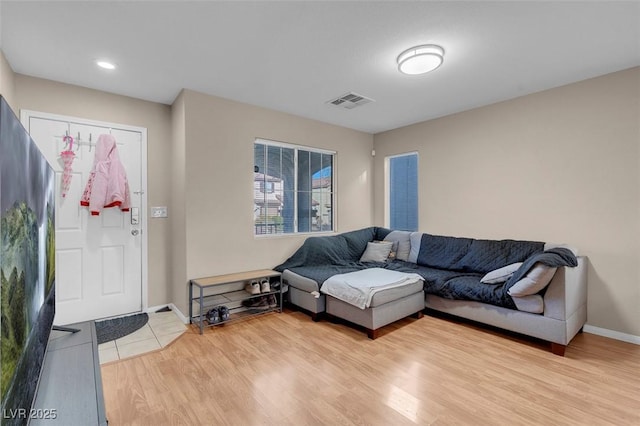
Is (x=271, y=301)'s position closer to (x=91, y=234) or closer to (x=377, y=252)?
(x=377, y=252)

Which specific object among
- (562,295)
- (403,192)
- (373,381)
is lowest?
(373,381)

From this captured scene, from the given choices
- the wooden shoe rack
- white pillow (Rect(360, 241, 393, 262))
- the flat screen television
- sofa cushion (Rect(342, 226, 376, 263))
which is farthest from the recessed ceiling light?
white pillow (Rect(360, 241, 393, 262))

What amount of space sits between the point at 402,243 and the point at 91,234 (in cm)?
380

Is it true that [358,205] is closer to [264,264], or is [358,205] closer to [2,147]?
[264,264]

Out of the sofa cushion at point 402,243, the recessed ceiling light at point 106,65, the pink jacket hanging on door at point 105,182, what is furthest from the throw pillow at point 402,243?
the recessed ceiling light at point 106,65

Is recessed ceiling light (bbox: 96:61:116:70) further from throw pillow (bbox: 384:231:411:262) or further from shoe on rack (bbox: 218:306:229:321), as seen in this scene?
throw pillow (bbox: 384:231:411:262)

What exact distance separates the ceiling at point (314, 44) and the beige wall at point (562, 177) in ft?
0.86

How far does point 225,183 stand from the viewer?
3.45 m

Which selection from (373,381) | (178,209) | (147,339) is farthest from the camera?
(178,209)

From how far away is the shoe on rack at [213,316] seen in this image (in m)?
3.07

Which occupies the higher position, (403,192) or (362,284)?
(403,192)

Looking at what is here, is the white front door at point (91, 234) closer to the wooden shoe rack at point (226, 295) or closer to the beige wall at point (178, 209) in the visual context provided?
the beige wall at point (178, 209)

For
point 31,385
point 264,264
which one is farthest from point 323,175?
point 31,385

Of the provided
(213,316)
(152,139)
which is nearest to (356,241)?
(213,316)
